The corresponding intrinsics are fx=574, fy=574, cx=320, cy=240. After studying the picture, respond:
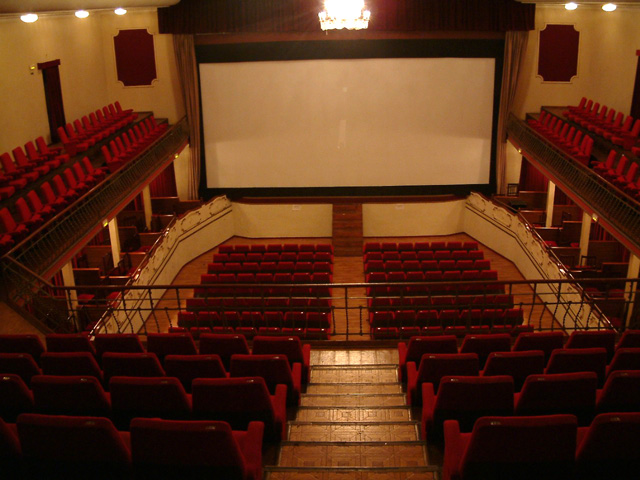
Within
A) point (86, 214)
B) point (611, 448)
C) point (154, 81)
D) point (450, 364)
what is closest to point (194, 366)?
point (450, 364)

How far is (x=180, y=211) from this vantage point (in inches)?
650

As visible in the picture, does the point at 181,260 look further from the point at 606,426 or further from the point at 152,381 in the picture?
the point at 606,426

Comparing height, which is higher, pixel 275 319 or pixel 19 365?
pixel 19 365

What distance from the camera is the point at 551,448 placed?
3.19 m

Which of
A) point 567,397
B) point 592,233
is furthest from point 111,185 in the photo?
point 592,233

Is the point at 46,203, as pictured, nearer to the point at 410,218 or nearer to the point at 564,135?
the point at 410,218

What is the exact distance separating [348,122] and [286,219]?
3331mm

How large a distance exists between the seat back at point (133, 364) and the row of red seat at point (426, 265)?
8.33m

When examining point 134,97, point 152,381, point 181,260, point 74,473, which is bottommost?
point 181,260

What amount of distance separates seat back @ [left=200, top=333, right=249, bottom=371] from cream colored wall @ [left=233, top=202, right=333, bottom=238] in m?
11.7

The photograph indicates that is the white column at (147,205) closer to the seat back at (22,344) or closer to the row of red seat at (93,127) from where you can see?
the row of red seat at (93,127)

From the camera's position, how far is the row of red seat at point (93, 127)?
500 inches

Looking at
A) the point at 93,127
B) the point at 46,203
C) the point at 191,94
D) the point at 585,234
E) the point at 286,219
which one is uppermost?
the point at 191,94

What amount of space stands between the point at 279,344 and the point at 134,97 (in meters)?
13.7
